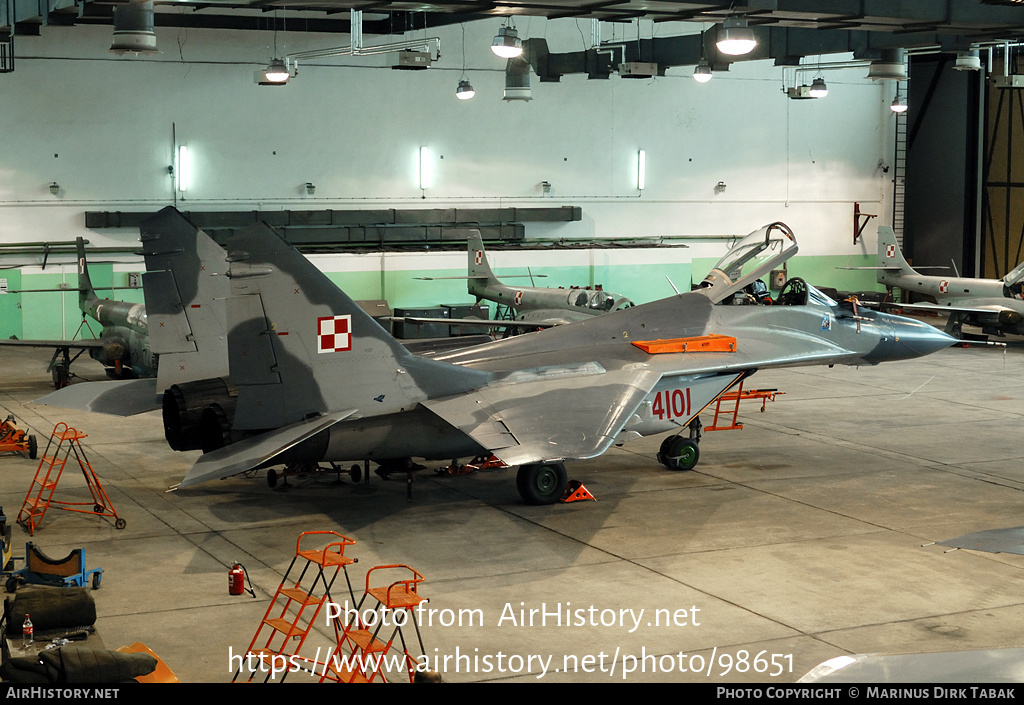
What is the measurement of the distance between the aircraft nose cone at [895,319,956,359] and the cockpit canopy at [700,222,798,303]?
2.05 m

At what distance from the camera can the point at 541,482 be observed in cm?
1271

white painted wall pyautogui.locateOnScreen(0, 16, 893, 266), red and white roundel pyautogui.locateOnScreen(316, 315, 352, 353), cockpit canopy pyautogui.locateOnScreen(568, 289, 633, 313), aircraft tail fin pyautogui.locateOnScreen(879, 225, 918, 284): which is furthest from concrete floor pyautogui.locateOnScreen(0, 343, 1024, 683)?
aircraft tail fin pyautogui.locateOnScreen(879, 225, 918, 284)

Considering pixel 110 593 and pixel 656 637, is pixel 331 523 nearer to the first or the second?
pixel 110 593

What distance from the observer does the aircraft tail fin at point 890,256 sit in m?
31.7

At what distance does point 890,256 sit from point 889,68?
15690 millimetres

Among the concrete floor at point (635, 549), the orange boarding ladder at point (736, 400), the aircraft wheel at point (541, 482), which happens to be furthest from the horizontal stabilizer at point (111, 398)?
the orange boarding ladder at point (736, 400)

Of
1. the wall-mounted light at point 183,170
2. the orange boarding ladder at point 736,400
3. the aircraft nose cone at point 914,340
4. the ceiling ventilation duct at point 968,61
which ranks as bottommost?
the orange boarding ladder at point 736,400

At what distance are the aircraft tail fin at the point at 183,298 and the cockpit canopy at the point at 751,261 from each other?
20.8ft

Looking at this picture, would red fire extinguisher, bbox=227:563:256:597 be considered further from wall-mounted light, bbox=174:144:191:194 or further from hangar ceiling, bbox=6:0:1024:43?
wall-mounted light, bbox=174:144:191:194

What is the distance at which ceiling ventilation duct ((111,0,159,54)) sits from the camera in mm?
11898

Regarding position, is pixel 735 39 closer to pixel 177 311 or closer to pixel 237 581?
pixel 177 311

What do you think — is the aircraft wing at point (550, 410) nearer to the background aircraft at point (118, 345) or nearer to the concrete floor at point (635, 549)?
the concrete floor at point (635, 549)

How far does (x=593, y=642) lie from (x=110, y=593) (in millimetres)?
4289

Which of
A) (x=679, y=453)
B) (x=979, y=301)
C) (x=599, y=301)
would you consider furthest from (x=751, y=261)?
(x=979, y=301)
